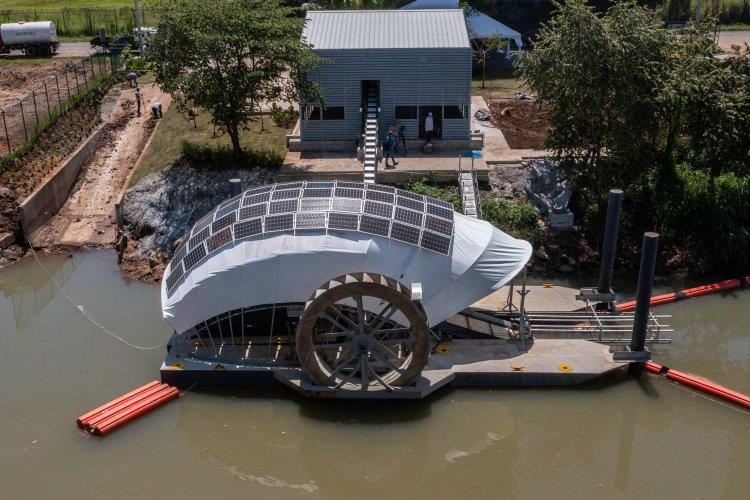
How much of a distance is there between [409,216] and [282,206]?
11.1 ft

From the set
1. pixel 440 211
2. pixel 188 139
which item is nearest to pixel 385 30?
pixel 188 139

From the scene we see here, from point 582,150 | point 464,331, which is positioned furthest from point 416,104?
point 464,331

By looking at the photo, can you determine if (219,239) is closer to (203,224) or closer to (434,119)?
(203,224)

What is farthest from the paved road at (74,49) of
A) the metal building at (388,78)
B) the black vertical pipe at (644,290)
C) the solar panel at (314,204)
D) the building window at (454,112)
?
the black vertical pipe at (644,290)

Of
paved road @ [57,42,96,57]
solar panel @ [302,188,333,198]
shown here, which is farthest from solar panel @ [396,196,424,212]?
paved road @ [57,42,96,57]

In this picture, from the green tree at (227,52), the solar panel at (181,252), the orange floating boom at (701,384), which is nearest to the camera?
the orange floating boom at (701,384)

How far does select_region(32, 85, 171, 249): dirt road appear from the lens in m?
30.6

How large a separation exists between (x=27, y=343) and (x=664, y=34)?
22.9m

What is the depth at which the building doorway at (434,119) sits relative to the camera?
31.8m

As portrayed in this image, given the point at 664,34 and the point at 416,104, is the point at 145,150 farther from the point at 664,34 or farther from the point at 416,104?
the point at 664,34

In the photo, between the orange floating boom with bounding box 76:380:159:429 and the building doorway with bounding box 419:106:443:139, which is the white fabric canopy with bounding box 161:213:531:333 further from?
the building doorway with bounding box 419:106:443:139

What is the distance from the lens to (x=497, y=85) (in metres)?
42.2

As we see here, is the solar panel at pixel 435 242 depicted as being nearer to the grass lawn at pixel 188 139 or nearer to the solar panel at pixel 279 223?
the solar panel at pixel 279 223

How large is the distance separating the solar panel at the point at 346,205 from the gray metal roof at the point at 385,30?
1112 cm
